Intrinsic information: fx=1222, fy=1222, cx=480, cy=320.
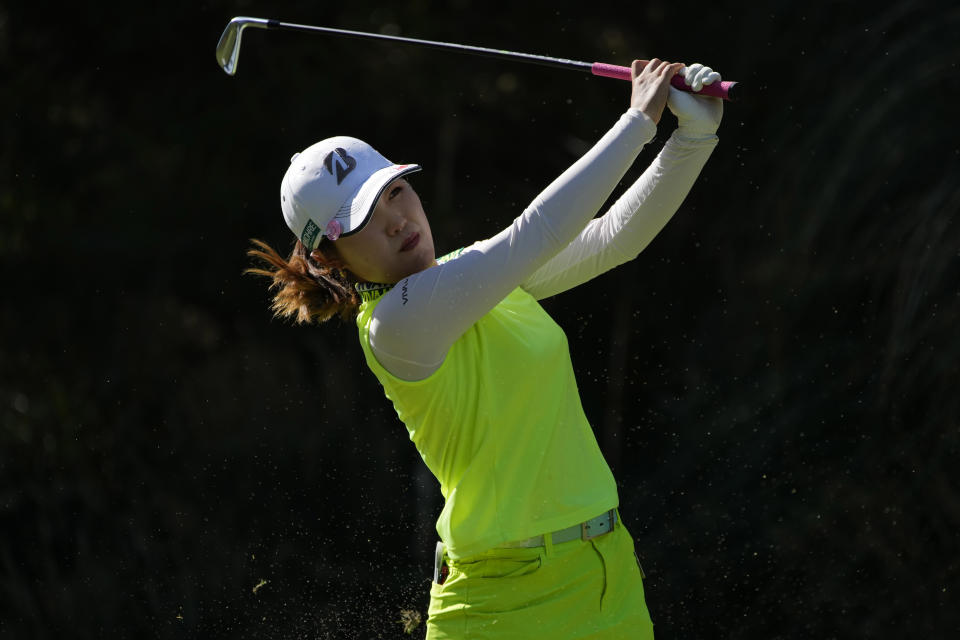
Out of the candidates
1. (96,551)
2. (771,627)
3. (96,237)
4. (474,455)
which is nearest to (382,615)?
(771,627)

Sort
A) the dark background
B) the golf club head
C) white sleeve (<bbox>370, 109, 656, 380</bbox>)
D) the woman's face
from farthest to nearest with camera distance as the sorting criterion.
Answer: the dark background → the golf club head → the woman's face → white sleeve (<bbox>370, 109, 656, 380</bbox>)

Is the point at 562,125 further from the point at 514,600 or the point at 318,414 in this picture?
the point at 514,600

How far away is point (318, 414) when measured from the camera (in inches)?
184

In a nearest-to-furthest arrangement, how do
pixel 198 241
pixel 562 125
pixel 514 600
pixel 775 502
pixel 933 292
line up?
pixel 514 600
pixel 933 292
pixel 775 502
pixel 562 125
pixel 198 241

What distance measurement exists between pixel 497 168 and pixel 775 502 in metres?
1.66

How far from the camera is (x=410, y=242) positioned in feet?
6.29

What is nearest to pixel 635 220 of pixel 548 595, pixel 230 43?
pixel 548 595

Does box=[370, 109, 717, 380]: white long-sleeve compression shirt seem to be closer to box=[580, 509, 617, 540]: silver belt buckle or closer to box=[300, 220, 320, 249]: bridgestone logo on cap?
box=[300, 220, 320, 249]: bridgestone logo on cap

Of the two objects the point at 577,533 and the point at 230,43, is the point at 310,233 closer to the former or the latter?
the point at 577,533

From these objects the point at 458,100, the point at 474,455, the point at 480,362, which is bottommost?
the point at 474,455

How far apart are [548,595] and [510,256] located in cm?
53

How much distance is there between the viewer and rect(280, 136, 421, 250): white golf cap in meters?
1.87

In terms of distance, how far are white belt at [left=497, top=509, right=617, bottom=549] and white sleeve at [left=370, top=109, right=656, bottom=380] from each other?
320 mm

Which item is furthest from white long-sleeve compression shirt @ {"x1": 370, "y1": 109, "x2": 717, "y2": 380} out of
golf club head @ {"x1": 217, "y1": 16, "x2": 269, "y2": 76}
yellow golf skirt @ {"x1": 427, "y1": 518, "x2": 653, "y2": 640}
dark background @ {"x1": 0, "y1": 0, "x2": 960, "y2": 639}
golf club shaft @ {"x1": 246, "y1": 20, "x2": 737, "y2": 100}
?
dark background @ {"x1": 0, "y1": 0, "x2": 960, "y2": 639}
